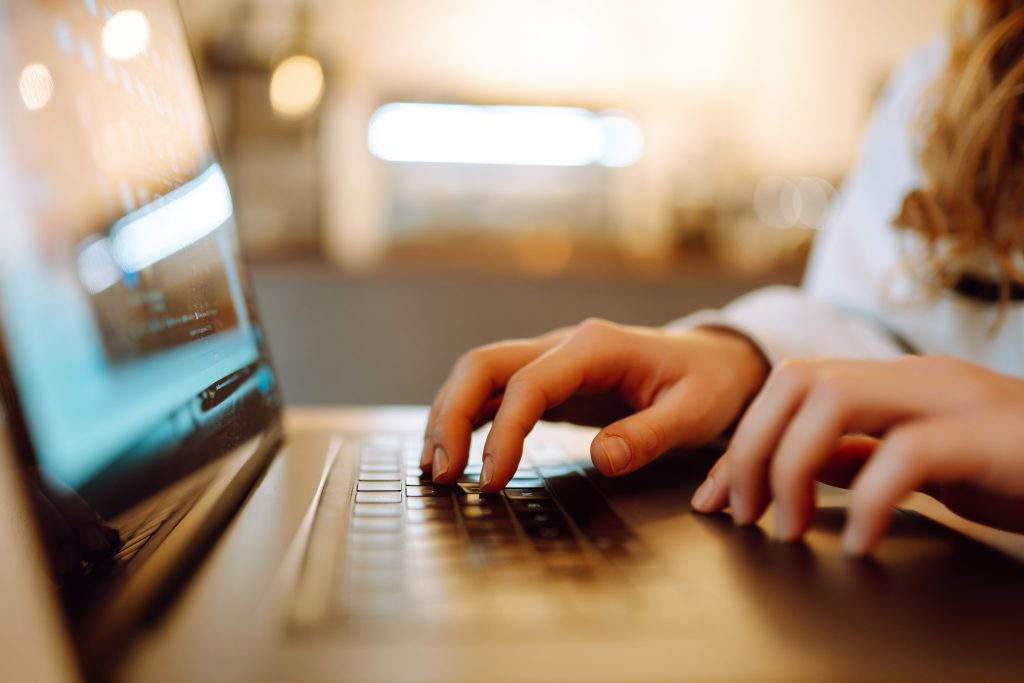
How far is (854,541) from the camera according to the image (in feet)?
0.95

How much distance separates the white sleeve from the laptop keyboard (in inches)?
11.2

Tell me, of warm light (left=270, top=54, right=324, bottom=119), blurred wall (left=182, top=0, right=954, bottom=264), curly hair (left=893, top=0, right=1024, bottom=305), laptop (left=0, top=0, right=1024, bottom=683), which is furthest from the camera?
blurred wall (left=182, top=0, right=954, bottom=264)

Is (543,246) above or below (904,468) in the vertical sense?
below

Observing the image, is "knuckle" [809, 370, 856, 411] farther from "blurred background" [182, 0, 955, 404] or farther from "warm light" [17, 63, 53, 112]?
"blurred background" [182, 0, 955, 404]

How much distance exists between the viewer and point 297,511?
1.12ft

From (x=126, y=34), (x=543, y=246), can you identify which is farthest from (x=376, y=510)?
(x=543, y=246)

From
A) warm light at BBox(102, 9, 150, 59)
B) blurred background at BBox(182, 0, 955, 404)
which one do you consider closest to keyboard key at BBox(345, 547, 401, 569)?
warm light at BBox(102, 9, 150, 59)

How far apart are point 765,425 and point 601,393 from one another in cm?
19

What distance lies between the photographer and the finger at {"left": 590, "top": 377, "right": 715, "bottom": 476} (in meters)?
0.39

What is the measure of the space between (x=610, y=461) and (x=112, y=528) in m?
0.22

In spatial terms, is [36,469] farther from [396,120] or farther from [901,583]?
[396,120]

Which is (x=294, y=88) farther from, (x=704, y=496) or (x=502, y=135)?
(x=704, y=496)

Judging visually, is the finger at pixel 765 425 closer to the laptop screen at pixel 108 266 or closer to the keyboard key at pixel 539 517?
the keyboard key at pixel 539 517

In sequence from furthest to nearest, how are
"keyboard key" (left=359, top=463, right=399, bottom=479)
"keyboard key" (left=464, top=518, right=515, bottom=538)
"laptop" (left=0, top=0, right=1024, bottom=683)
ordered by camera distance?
1. "keyboard key" (left=359, top=463, right=399, bottom=479)
2. "keyboard key" (left=464, top=518, right=515, bottom=538)
3. "laptop" (left=0, top=0, right=1024, bottom=683)
